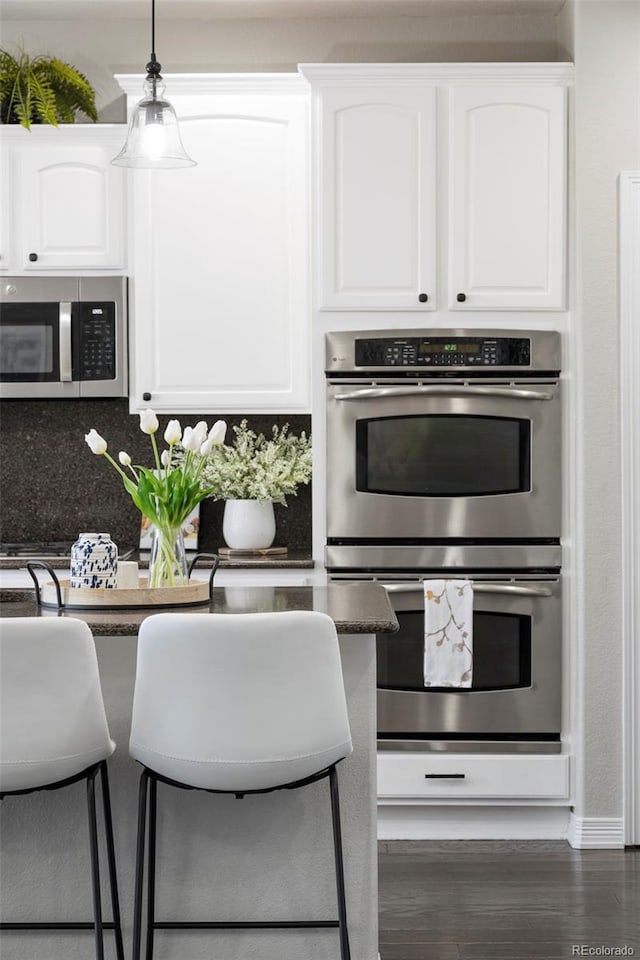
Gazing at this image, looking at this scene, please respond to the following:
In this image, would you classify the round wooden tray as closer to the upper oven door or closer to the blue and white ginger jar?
the blue and white ginger jar

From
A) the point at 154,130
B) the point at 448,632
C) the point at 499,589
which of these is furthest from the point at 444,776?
the point at 154,130

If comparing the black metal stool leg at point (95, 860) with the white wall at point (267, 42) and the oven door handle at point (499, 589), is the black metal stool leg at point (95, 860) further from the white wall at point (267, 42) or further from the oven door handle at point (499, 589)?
the white wall at point (267, 42)

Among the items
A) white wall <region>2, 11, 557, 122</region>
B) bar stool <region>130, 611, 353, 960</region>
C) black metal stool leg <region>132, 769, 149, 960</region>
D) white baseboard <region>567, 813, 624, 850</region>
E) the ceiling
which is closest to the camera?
bar stool <region>130, 611, 353, 960</region>

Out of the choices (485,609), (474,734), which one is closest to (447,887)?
(474,734)

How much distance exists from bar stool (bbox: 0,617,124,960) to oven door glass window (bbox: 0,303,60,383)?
6.30ft

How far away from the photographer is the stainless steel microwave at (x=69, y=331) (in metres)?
3.63

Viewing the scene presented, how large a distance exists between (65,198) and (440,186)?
133 cm

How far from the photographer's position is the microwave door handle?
362cm

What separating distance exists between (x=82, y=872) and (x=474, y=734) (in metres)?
1.58

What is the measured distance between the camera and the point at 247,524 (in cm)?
362

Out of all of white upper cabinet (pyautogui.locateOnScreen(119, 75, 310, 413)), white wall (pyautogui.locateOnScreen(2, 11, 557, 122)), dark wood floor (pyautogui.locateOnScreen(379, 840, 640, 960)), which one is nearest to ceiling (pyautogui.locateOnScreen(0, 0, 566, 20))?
white wall (pyautogui.locateOnScreen(2, 11, 557, 122))

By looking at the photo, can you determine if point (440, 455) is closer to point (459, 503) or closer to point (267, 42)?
point (459, 503)

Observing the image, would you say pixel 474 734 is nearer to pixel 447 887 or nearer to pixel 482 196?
pixel 447 887

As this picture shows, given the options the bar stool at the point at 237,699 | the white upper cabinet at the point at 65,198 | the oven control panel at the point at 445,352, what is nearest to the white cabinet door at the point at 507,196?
the oven control panel at the point at 445,352
